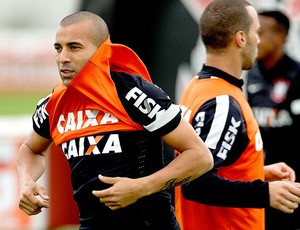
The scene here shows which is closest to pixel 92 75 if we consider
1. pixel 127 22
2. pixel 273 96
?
pixel 273 96

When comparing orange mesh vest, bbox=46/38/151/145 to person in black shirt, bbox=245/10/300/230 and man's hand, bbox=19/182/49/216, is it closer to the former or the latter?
man's hand, bbox=19/182/49/216

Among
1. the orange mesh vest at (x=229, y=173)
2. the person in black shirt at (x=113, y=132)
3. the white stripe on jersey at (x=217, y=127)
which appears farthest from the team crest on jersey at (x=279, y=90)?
the person in black shirt at (x=113, y=132)

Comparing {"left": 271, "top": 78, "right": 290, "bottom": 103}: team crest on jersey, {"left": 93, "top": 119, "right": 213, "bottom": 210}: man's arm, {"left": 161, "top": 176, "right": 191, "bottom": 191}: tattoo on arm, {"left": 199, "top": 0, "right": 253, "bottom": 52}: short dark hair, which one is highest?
{"left": 199, "top": 0, "right": 253, "bottom": 52}: short dark hair

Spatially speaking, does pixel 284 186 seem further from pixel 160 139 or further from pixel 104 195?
pixel 104 195

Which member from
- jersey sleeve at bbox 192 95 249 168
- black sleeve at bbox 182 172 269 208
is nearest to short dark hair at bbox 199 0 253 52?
jersey sleeve at bbox 192 95 249 168

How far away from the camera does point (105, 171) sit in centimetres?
465

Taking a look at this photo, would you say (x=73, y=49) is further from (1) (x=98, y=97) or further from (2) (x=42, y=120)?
(2) (x=42, y=120)

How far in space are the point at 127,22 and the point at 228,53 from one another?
4.90 m

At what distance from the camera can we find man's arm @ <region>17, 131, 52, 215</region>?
4.79 m

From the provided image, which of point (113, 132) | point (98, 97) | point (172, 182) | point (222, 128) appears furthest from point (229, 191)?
point (98, 97)

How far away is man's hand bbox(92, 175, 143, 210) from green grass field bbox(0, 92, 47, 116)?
24147 millimetres

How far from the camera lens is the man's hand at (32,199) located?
476 cm

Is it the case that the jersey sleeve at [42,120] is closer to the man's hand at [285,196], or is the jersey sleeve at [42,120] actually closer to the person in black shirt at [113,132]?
the person in black shirt at [113,132]

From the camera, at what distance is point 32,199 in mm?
4770
